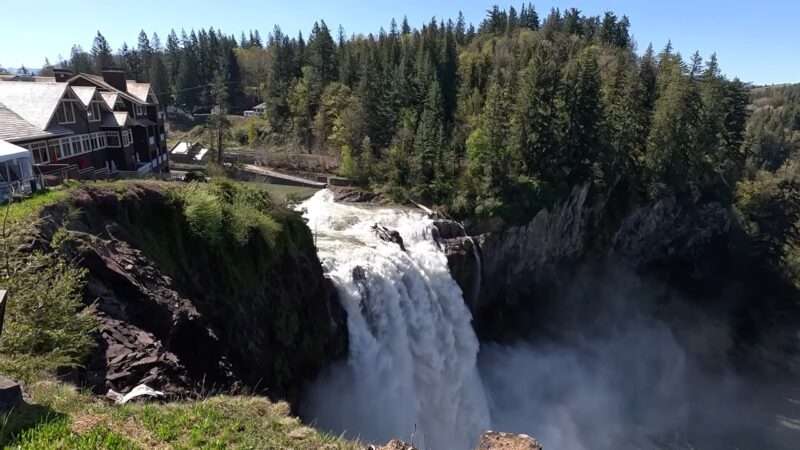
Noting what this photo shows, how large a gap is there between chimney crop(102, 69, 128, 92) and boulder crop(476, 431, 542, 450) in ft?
131

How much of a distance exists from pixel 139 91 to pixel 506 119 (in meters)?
32.2

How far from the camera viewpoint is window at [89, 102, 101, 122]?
30594 mm

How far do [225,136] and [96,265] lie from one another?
60.2 m

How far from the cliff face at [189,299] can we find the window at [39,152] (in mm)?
9536

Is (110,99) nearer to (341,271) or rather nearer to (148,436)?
(341,271)

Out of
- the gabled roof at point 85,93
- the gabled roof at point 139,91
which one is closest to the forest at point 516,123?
the gabled roof at point 139,91

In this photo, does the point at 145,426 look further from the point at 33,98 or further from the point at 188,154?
the point at 188,154

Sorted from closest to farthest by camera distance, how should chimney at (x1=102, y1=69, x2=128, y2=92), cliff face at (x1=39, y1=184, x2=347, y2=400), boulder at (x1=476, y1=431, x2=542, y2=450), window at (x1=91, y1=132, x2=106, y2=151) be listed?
boulder at (x1=476, y1=431, x2=542, y2=450), cliff face at (x1=39, y1=184, x2=347, y2=400), window at (x1=91, y1=132, x2=106, y2=151), chimney at (x1=102, y1=69, x2=128, y2=92)

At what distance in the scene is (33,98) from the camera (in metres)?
26.7

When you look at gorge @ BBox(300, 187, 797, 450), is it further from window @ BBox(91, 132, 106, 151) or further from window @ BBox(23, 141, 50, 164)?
window @ BBox(91, 132, 106, 151)

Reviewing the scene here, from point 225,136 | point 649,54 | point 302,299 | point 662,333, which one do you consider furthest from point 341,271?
point 649,54

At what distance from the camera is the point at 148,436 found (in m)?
8.66

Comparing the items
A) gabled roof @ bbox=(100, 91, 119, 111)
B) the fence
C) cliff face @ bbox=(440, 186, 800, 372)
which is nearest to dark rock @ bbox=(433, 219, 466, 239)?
cliff face @ bbox=(440, 186, 800, 372)

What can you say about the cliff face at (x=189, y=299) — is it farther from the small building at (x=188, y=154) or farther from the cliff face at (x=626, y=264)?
the small building at (x=188, y=154)
